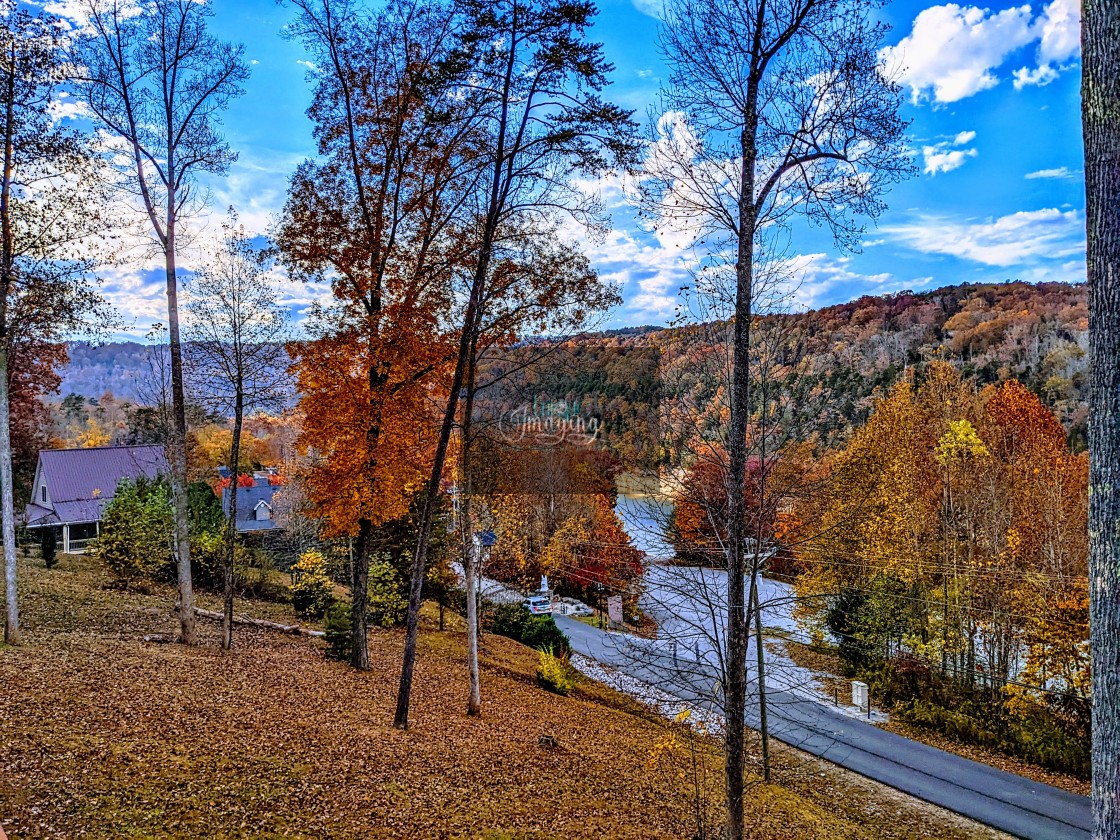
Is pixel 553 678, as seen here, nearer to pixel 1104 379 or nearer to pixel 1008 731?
pixel 1008 731

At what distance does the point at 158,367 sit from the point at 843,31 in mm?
13015

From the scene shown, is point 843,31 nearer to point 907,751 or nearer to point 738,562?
point 738,562

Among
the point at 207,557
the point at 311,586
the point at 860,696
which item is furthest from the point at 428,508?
the point at 860,696

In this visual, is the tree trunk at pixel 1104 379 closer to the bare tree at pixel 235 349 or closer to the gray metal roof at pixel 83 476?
the bare tree at pixel 235 349

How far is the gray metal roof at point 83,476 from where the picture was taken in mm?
27781

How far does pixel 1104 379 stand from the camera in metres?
2.96

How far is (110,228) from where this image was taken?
9.91 meters

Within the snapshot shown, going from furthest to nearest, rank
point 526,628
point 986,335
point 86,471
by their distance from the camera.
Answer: point 986,335, point 86,471, point 526,628

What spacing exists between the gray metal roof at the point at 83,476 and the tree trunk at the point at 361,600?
2025 centimetres

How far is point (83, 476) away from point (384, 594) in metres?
21.1

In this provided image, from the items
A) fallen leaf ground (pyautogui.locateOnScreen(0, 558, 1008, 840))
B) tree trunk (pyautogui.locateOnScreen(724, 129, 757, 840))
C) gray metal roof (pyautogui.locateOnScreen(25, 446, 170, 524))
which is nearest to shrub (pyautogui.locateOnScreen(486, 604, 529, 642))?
fallen leaf ground (pyautogui.locateOnScreen(0, 558, 1008, 840))

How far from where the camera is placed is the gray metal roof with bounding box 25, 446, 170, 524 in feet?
91.1

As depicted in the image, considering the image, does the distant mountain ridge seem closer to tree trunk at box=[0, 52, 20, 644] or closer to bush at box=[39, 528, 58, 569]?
bush at box=[39, 528, 58, 569]

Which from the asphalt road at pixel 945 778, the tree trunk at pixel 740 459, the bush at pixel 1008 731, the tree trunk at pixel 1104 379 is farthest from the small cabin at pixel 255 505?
the tree trunk at pixel 1104 379
